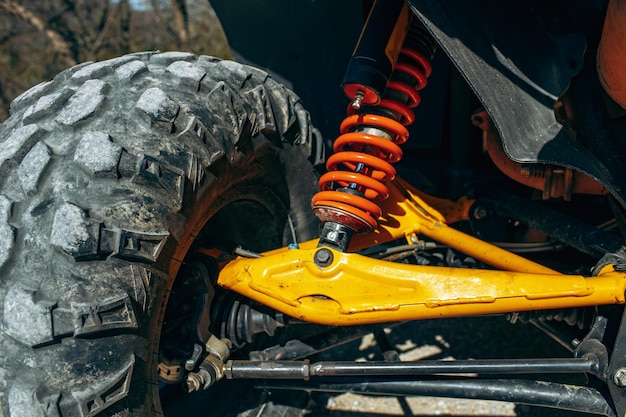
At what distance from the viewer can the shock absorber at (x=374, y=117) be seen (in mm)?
1625

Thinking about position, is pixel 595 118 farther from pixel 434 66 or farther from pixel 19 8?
pixel 19 8

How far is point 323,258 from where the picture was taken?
1.68 m

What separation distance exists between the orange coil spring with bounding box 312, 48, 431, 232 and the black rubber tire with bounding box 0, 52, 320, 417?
1.00ft

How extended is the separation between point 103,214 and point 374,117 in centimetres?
82

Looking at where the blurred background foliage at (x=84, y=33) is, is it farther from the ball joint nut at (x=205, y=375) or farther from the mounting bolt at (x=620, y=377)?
the mounting bolt at (x=620, y=377)

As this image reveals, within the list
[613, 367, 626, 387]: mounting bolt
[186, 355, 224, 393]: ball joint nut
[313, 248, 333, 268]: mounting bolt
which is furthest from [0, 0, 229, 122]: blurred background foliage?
[613, 367, 626, 387]: mounting bolt

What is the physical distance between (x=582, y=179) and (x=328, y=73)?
102 centimetres

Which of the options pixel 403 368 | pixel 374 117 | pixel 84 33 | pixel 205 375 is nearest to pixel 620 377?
pixel 403 368

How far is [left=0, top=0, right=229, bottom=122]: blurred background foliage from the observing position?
9156 mm

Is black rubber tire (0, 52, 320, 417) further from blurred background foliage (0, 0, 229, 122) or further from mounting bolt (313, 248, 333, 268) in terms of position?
blurred background foliage (0, 0, 229, 122)

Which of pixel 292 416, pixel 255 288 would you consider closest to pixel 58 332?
pixel 255 288

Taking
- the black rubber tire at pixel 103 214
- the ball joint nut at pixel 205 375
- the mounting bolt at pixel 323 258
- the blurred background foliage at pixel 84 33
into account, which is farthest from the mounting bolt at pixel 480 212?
the blurred background foliage at pixel 84 33

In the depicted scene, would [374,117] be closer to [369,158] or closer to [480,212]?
[369,158]

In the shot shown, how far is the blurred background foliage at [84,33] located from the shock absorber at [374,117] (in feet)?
27.6
